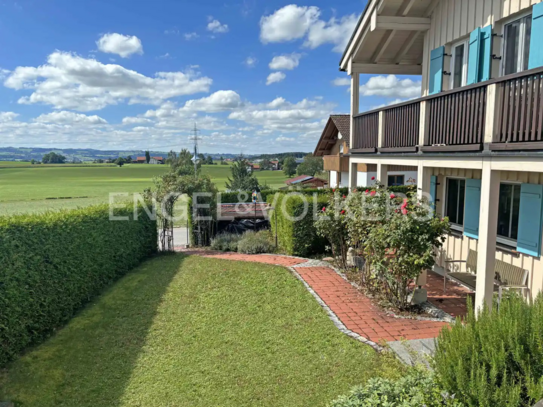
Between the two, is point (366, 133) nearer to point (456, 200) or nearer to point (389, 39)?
point (389, 39)

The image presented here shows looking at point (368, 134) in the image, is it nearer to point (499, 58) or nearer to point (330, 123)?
point (499, 58)

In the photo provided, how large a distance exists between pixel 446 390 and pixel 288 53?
99.5 feet

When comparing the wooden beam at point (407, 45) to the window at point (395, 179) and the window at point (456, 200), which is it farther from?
the window at point (395, 179)

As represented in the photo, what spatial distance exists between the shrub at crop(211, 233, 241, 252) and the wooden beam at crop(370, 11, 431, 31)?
28.6 ft

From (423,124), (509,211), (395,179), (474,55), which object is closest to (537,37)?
(474,55)

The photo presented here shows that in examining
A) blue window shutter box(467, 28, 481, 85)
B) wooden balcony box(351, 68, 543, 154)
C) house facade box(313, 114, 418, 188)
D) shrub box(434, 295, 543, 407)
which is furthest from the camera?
house facade box(313, 114, 418, 188)

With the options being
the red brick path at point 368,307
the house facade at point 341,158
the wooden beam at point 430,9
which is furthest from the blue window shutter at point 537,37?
the house facade at point 341,158

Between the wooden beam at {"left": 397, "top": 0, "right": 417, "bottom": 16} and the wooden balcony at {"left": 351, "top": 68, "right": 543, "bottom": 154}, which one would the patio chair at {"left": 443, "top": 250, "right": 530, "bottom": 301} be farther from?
the wooden beam at {"left": 397, "top": 0, "right": 417, "bottom": 16}

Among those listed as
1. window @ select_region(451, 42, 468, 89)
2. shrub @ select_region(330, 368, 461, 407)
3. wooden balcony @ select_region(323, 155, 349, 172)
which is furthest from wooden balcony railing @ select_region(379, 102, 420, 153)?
wooden balcony @ select_region(323, 155, 349, 172)

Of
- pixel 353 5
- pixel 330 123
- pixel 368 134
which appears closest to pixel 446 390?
pixel 368 134

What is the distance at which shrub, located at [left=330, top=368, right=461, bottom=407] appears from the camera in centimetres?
307

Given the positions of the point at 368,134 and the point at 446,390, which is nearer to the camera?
the point at 446,390

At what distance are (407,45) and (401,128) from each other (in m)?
3.46

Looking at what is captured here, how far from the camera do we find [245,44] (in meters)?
29.3
